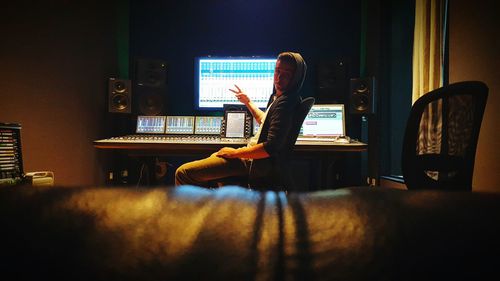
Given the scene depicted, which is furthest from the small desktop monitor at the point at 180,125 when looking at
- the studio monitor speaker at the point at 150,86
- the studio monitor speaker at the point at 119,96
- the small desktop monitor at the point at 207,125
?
the studio monitor speaker at the point at 119,96

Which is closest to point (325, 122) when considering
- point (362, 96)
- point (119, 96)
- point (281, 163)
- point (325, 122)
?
point (325, 122)

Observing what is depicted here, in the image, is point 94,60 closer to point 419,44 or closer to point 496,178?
point 419,44

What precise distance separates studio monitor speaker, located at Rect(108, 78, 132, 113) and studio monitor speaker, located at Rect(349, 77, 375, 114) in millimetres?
1923

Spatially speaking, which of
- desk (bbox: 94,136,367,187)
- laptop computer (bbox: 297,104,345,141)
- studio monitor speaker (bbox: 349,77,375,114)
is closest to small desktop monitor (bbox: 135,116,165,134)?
desk (bbox: 94,136,367,187)

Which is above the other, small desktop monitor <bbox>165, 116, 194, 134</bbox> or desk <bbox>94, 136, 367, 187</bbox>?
small desktop monitor <bbox>165, 116, 194, 134</bbox>

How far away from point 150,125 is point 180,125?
260 millimetres

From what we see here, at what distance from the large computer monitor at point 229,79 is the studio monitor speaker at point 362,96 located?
0.71 metres

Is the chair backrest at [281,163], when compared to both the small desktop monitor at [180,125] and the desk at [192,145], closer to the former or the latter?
the desk at [192,145]

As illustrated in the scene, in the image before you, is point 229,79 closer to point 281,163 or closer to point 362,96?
point 362,96

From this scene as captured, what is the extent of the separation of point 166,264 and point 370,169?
3.18 metres

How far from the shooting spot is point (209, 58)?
297 centimetres

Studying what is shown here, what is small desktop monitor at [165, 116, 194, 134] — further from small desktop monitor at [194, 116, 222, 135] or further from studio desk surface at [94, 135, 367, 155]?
studio desk surface at [94, 135, 367, 155]

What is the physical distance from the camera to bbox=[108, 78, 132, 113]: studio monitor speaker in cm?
279

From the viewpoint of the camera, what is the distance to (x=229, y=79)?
9.69ft
